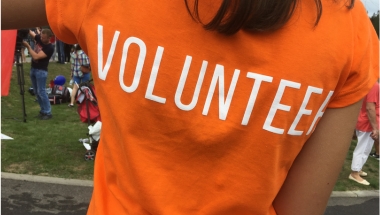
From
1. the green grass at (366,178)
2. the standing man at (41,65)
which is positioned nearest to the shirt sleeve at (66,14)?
the green grass at (366,178)

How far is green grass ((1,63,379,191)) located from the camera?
17.0ft

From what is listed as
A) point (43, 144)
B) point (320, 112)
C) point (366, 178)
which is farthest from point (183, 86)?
point (366, 178)

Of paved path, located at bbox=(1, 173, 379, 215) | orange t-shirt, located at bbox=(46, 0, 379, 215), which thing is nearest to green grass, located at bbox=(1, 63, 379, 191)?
paved path, located at bbox=(1, 173, 379, 215)

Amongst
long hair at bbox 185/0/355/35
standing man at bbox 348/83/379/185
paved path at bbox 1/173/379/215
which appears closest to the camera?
long hair at bbox 185/0/355/35

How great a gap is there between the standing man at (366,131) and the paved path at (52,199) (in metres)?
0.70

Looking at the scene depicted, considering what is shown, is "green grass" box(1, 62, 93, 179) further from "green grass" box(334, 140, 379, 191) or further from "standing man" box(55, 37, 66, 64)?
"standing man" box(55, 37, 66, 64)

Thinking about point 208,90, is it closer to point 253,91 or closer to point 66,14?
point 253,91

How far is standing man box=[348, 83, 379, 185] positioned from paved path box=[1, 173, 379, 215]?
70 centimetres

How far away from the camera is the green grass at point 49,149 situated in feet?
17.0

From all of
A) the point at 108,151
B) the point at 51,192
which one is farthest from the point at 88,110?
the point at 108,151

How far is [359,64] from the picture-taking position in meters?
0.74

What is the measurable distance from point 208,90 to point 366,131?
587cm

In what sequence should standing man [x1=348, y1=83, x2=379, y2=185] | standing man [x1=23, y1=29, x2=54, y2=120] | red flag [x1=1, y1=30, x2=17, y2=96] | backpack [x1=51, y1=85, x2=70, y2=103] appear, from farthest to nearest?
backpack [x1=51, y1=85, x2=70, y2=103] → standing man [x1=23, y1=29, x2=54, y2=120] → standing man [x1=348, y1=83, x2=379, y2=185] → red flag [x1=1, y1=30, x2=17, y2=96]

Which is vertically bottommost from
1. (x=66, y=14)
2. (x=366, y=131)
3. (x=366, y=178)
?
(x=366, y=178)
